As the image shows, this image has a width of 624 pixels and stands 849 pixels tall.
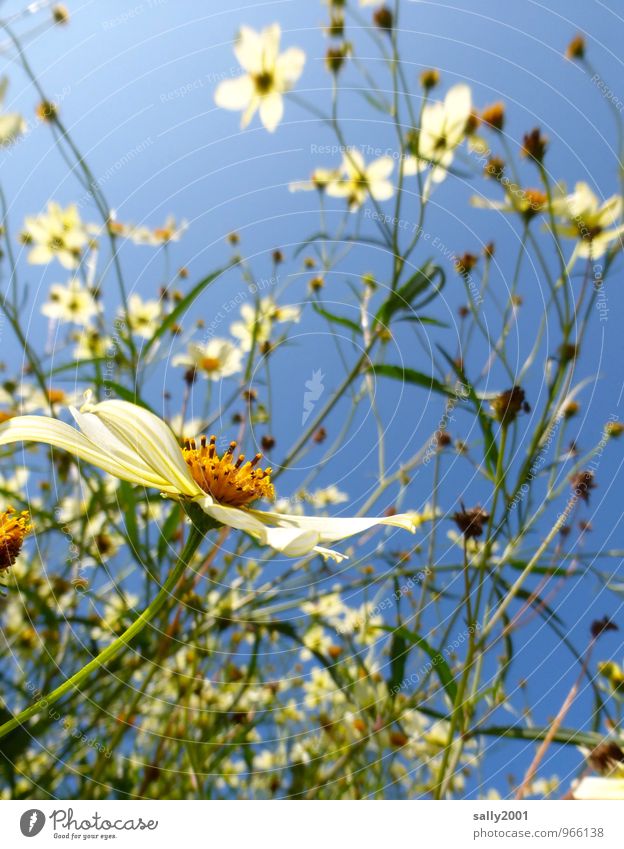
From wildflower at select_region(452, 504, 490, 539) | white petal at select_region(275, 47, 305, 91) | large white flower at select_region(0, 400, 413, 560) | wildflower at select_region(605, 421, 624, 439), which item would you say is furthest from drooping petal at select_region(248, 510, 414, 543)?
white petal at select_region(275, 47, 305, 91)

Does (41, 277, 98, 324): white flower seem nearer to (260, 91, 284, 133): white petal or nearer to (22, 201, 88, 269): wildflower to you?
(22, 201, 88, 269): wildflower

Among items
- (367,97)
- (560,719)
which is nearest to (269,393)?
(367,97)

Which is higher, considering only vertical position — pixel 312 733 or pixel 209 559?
pixel 209 559

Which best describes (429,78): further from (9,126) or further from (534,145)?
(9,126)

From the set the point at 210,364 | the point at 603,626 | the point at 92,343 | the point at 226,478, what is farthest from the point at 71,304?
the point at 603,626
